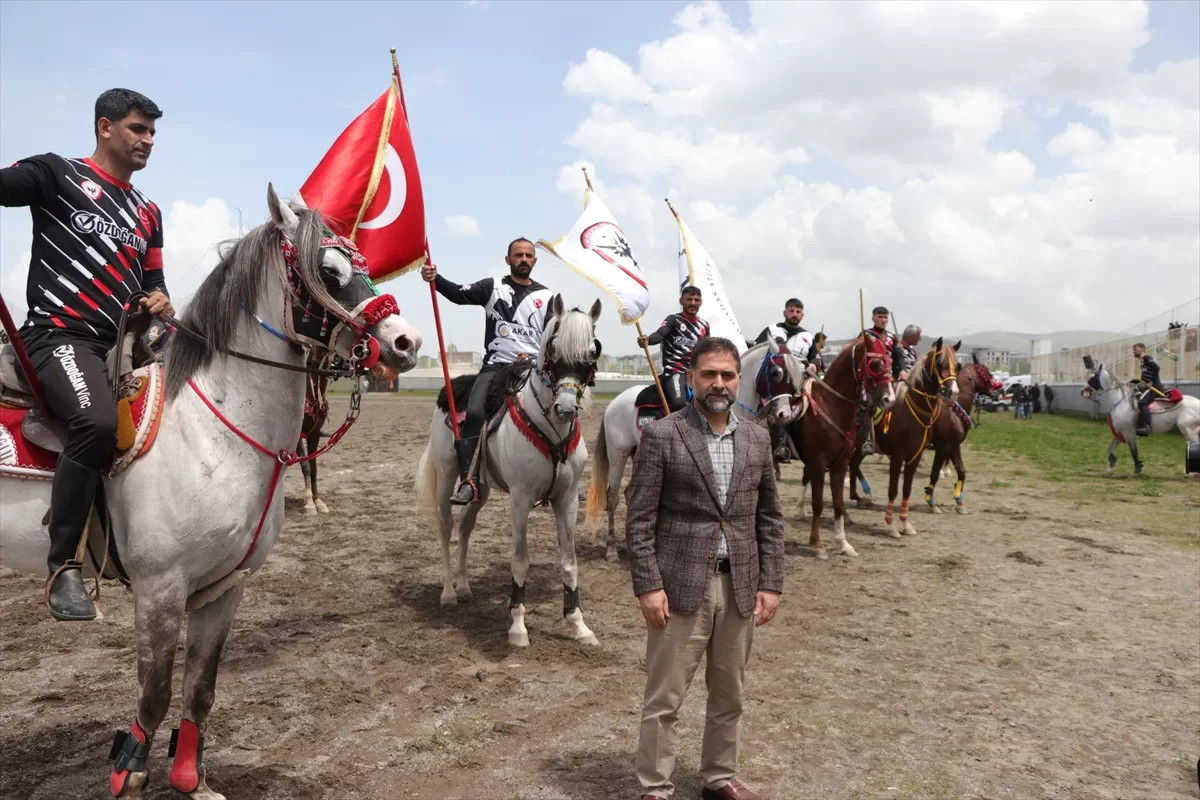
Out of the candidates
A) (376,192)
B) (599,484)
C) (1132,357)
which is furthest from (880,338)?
(1132,357)

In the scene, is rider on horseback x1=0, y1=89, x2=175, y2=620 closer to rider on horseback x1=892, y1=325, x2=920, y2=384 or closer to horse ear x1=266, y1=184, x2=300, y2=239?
horse ear x1=266, y1=184, x2=300, y2=239

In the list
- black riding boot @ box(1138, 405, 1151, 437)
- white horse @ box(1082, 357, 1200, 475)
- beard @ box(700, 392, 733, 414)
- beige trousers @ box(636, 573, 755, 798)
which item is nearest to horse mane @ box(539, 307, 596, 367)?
beard @ box(700, 392, 733, 414)

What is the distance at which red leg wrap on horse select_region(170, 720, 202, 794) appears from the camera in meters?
3.58

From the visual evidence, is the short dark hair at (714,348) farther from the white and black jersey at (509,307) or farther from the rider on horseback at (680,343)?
the rider on horseback at (680,343)

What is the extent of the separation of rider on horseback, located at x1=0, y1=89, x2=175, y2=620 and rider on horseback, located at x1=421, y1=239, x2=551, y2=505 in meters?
3.32

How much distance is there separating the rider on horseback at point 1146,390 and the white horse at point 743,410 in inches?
448

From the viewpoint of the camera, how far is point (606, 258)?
24.2 feet

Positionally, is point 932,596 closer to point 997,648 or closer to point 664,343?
point 997,648

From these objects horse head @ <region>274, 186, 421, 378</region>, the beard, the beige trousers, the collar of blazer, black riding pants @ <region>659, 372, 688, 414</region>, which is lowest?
the beige trousers

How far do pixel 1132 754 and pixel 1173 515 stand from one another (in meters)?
9.51

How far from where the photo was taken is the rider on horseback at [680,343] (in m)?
8.60

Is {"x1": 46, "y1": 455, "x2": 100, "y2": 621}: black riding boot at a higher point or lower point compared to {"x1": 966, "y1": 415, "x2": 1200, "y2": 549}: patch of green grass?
higher

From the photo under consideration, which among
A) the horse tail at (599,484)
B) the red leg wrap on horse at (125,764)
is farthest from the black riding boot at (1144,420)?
the red leg wrap on horse at (125,764)

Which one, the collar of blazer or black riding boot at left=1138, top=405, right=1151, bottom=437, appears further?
black riding boot at left=1138, top=405, right=1151, bottom=437
